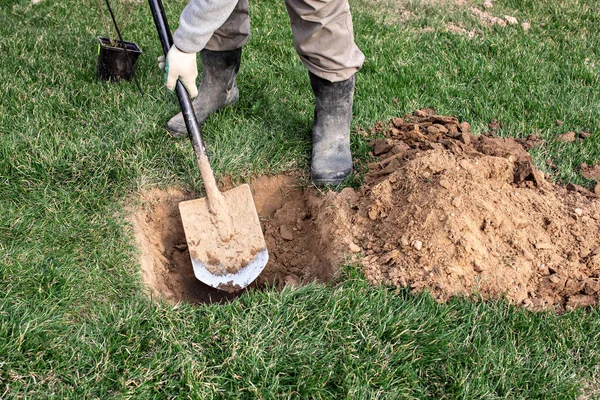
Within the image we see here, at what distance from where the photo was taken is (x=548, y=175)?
315 centimetres

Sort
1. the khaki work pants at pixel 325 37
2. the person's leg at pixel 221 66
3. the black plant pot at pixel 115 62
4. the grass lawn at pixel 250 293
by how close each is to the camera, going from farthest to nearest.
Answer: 1. the black plant pot at pixel 115 62
2. the person's leg at pixel 221 66
3. the khaki work pants at pixel 325 37
4. the grass lawn at pixel 250 293

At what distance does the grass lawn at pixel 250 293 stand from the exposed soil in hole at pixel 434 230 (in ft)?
0.39

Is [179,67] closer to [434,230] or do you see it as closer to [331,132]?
[331,132]

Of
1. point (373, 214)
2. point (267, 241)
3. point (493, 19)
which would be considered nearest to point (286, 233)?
point (267, 241)

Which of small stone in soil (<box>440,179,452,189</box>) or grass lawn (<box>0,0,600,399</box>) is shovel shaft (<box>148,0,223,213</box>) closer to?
grass lawn (<box>0,0,600,399</box>)

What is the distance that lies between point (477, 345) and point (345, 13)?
5.54 feet

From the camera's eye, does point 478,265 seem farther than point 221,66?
No

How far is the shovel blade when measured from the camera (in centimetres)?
276

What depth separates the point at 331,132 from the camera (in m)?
3.22

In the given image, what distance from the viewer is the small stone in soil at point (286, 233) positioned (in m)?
3.01

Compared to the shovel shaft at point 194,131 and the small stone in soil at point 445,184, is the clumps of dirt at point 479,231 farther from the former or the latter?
the shovel shaft at point 194,131

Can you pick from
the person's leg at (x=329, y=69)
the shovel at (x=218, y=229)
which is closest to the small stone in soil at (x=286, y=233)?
the shovel at (x=218, y=229)

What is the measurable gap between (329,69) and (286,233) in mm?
875

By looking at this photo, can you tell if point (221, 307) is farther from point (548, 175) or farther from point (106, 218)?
point (548, 175)
